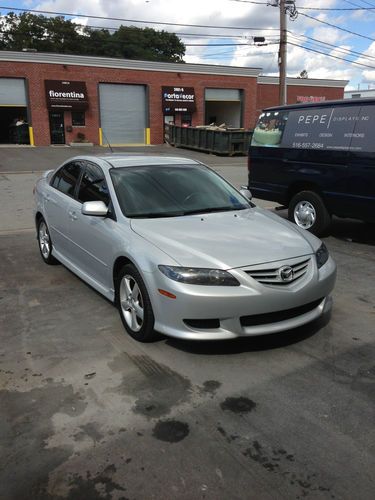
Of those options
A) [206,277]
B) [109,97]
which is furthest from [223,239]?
[109,97]

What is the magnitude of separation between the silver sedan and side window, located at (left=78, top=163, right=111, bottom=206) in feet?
0.05

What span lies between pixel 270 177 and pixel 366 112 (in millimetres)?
2094

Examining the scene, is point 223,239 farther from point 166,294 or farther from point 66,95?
point 66,95

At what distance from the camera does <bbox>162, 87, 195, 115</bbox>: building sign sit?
37250 mm

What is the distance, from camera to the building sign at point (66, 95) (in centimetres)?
3297

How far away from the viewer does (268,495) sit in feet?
7.94

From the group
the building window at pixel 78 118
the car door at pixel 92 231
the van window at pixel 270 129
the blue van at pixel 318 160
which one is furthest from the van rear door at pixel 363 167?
the building window at pixel 78 118

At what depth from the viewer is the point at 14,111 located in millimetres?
36188

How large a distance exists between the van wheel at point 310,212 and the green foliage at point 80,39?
53.0 m

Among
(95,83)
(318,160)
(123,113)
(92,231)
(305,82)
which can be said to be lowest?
(92,231)

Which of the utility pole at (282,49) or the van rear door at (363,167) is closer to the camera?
the van rear door at (363,167)

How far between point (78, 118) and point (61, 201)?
30.8 meters

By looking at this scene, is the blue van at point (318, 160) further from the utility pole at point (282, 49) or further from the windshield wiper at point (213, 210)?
the utility pole at point (282, 49)

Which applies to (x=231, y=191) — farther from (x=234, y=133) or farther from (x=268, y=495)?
(x=234, y=133)
